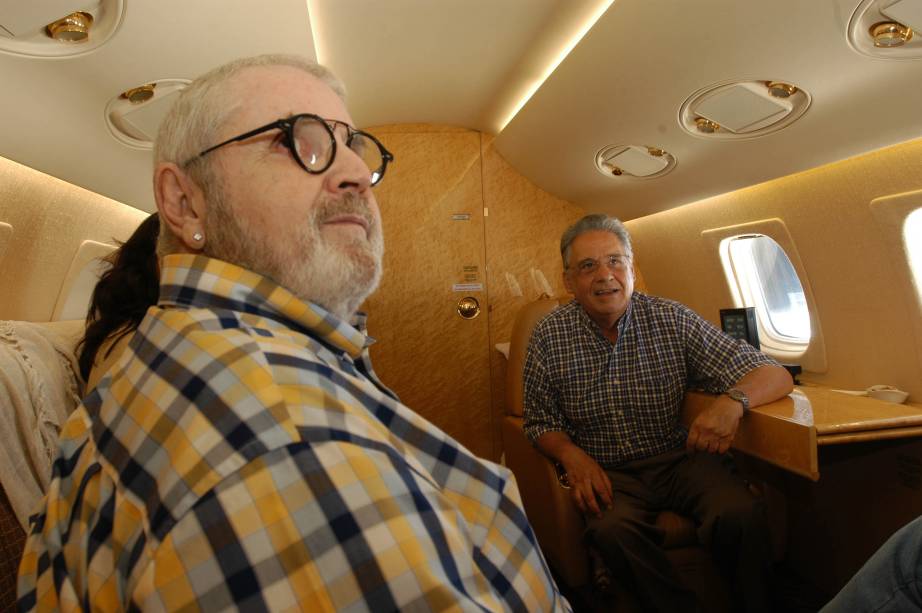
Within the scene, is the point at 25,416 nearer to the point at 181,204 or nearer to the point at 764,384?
the point at 181,204

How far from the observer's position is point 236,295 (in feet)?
2.47

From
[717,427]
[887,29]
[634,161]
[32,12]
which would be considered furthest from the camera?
[634,161]

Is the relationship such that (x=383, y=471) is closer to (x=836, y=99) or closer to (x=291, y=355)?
(x=291, y=355)

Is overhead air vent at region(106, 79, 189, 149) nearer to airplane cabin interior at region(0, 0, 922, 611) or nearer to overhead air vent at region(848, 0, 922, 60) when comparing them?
airplane cabin interior at region(0, 0, 922, 611)

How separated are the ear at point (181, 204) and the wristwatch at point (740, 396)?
6.52 feet

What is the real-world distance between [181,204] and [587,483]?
180 centimetres

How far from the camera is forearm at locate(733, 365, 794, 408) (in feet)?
6.98

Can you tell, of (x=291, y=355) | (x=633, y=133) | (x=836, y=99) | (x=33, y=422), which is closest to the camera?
(x=291, y=355)

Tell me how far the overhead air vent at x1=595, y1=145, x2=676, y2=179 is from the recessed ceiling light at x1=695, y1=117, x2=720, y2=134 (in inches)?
13.4

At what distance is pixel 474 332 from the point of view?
14.9ft

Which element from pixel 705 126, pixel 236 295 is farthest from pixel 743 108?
pixel 236 295

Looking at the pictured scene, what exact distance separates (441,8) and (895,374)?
9.41 feet

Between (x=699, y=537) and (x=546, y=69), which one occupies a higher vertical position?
(x=546, y=69)

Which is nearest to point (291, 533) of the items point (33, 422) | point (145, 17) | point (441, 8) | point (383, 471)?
point (383, 471)
